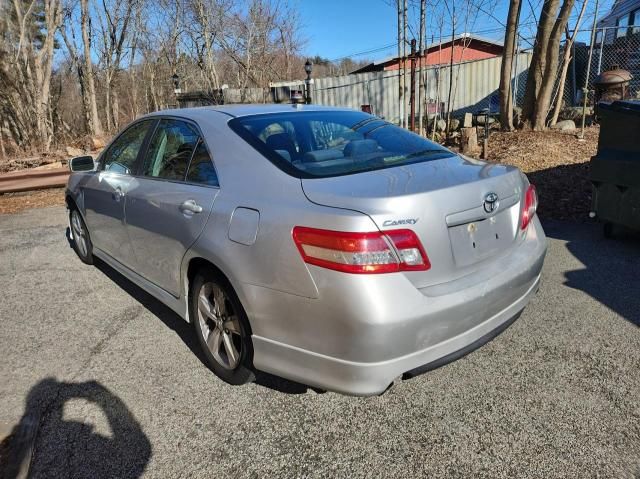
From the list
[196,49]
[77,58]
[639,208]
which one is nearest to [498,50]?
[196,49]

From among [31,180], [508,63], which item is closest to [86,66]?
[31,180]

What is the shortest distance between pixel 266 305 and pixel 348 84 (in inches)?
725

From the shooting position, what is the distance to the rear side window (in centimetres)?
276

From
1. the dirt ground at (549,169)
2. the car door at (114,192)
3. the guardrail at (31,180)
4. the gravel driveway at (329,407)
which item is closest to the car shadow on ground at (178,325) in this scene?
the gravel driveway at (329,407)

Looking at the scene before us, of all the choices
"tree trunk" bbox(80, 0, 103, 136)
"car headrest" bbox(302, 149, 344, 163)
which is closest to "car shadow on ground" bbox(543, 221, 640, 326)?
"car headrest" bbox(302, 149, 344, 163)

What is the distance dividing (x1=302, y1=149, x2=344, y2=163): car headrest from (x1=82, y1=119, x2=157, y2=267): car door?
5.13 feet

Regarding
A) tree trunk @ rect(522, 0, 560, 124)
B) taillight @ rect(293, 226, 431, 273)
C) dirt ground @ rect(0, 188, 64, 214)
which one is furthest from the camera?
tree trunk @ rect(522, 0, 560, 124)

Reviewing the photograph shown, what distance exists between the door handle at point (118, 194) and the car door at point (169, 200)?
0.56ft

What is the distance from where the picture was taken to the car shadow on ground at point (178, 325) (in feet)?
9.11

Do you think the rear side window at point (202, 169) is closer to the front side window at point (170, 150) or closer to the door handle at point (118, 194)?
the front side window at point (170, 150)

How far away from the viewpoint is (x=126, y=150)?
397 centimetres

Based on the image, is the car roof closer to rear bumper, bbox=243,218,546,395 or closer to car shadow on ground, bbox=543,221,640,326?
rear bumper, bbox=243,218,546,395

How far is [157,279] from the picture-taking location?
333 cm

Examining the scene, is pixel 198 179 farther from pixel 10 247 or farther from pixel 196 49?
pixel 196 49
